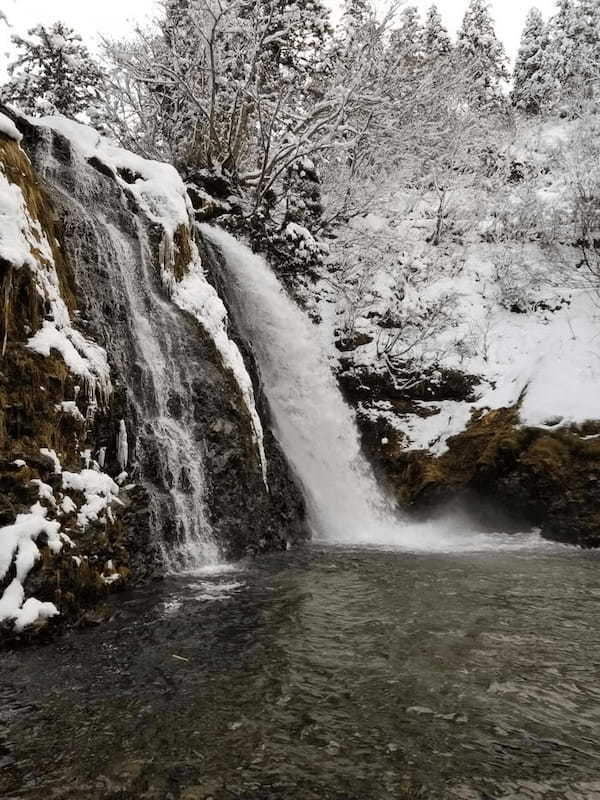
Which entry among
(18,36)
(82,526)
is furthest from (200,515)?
(18,36)

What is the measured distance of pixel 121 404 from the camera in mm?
6324

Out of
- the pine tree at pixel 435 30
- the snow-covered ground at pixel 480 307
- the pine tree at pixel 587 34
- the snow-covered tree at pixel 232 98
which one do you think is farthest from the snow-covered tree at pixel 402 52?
the pine tree at pixel 435 30

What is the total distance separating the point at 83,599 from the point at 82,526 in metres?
0.67

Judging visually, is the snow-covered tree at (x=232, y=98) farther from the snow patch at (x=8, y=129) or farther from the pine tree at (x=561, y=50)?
the pine tree at (x=561, y=50)

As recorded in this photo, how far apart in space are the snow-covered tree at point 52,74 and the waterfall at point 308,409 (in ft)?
32.6

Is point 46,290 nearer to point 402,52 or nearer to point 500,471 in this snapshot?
point 500,471

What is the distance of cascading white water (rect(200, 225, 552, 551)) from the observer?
934cm

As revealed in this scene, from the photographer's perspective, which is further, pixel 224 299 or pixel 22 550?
pixel 224 299

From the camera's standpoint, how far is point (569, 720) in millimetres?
3066

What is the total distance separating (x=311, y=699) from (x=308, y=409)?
25.7 ft

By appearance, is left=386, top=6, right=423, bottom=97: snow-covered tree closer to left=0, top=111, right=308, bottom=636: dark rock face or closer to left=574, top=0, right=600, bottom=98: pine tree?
left=0, top=111, right=308, bottom=636: dark rock face

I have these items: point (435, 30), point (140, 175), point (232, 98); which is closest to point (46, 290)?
point (140, 175)

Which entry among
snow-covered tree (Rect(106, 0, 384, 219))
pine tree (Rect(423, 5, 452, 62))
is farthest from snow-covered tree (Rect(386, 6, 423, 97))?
pine tree (Rect(423, 5, 452, 62))

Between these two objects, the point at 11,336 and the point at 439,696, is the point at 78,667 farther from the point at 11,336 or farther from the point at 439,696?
the point at 11,336
